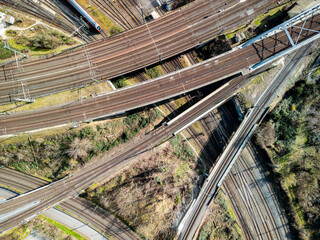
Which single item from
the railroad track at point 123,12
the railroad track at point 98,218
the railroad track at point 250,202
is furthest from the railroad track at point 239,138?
the railroad track at point 123,12

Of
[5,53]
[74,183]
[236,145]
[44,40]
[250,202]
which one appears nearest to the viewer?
[5,53]

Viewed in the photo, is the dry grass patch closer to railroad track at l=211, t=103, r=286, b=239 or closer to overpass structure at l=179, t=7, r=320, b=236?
overpass structure at l=179, t=7, r=320, b=236

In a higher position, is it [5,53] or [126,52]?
[5,53]

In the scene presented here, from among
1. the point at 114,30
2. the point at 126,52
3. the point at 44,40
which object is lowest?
the point at 126,52

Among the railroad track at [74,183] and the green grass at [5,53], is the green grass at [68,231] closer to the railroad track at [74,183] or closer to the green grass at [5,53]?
the railroad track at [74,183]

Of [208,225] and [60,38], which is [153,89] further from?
[208,225]

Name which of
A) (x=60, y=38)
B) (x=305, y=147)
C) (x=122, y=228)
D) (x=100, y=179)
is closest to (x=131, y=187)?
(x=100, y=179)

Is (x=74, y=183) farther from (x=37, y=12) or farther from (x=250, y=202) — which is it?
(x=250, y=202)

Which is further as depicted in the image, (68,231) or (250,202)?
(250,202)

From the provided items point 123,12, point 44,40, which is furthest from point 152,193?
point 123,12
